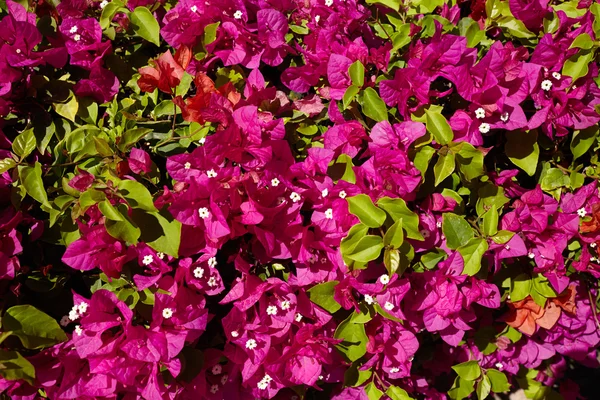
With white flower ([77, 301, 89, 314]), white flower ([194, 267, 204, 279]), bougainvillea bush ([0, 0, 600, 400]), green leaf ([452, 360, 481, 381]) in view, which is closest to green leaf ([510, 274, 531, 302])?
bougainvillea bush ([0, 0, 600, 400])

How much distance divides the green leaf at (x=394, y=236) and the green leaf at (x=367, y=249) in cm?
2

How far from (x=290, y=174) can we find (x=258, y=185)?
0.36 feet

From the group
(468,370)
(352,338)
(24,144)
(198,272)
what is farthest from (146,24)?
(468,370)

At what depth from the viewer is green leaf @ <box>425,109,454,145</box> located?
139cm

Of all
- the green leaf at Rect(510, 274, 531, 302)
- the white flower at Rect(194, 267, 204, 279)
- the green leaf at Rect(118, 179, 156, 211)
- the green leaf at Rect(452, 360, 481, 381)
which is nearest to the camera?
the green leaf at Rect(118, 179, 156, 211)

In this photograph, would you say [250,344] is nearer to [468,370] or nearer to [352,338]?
[352,338]

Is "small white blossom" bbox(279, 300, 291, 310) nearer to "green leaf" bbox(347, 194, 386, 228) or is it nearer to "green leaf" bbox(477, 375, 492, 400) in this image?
"green leaf" bbox(347, 194, 386, 228)

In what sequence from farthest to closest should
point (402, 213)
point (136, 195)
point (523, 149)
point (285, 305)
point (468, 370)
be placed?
point (468, 370) → point (523, 149) → point (285, 305) → point (402, 213) → point (136, 195)

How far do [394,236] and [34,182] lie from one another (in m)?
0.83

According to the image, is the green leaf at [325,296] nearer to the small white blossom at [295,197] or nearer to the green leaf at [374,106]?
the small white blossom at [295,197]

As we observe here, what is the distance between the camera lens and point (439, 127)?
141 cm

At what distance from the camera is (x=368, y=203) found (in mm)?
1300

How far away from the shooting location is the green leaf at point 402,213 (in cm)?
132

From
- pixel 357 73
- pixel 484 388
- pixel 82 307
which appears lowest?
pixel 484 388
